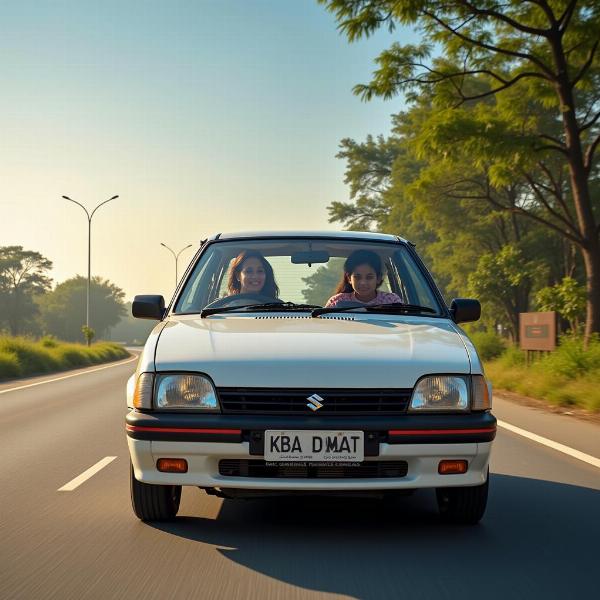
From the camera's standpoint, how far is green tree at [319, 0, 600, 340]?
17.1 metres

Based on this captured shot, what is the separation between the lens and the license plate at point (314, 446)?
15.4 feet

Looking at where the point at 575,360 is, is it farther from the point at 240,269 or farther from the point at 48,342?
the point at 48,342

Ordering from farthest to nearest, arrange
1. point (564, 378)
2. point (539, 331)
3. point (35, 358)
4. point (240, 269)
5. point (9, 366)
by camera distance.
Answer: point (35, 358) → point (9, 366) → point (539, 331) → point (564, 378) → point (240, 269)

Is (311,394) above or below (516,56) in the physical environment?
below

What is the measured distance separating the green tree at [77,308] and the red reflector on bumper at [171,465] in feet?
537

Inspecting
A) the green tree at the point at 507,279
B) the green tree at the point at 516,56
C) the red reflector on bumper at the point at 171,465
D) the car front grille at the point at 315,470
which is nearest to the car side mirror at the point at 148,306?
the red reflector on bumper at the point at 171,465

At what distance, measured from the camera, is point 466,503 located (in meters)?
5.26

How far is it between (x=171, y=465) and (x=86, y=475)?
8.61 ft

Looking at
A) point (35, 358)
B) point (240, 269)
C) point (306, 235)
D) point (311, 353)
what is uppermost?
point (306, 235)

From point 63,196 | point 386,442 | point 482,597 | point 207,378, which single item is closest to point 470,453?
point 386,442

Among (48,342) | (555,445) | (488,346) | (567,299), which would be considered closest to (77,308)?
(48,342)

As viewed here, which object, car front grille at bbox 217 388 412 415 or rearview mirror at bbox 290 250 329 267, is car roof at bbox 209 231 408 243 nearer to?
rearview mirror at bbox 290 250 329 267

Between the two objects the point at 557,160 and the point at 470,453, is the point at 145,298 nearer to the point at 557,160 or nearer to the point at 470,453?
the point at 470,453

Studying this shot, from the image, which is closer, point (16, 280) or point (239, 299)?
point (239, 299)
